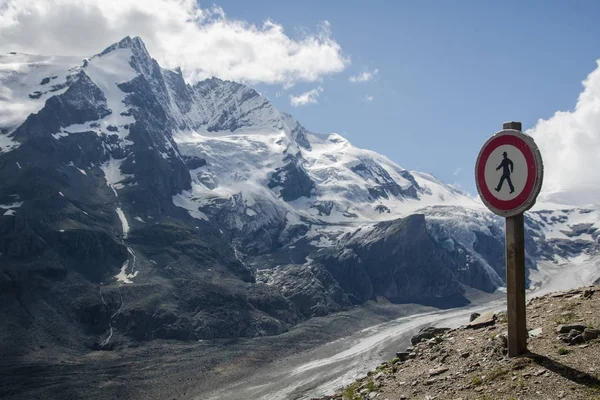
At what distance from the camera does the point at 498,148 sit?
49.3ft

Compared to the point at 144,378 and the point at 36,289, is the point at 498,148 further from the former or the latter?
the point at 36,289

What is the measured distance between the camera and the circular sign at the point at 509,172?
14.3m

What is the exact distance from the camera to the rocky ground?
13.1m

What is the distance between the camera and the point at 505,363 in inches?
580

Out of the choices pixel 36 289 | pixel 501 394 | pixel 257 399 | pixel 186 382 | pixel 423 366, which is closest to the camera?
pixel 501 394

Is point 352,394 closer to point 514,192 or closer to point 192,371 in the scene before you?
point 514,192

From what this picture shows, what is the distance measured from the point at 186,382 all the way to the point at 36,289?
238ft

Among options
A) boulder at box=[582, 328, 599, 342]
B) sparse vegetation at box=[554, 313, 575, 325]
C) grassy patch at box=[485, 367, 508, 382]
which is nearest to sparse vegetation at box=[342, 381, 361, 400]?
grassy patch at box=[485, 367, 508, 382]

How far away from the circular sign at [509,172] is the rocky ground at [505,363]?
3.56 metres

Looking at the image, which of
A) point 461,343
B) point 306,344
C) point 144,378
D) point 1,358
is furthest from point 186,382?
point 461,343

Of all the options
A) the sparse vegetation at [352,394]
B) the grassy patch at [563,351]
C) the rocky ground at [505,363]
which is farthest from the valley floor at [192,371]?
the grassy patch at [563,351]

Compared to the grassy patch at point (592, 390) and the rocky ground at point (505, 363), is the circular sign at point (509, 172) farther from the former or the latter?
the grassy patch at point (592, 390)

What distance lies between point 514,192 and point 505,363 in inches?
168

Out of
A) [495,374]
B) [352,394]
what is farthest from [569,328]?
[352,394]
